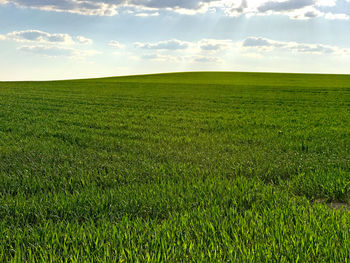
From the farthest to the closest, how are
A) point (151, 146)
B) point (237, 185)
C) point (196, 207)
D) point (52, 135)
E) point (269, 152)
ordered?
point (52, 135), point (151, 146), point (269, 152), point (237, 185), point (196, 207)

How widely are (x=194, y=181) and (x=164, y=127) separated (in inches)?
254

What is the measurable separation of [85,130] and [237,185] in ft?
24.0

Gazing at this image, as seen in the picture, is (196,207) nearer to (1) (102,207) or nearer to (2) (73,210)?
(1) (102,207)

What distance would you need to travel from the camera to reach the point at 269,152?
7.75 metres

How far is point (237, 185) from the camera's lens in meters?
5.21

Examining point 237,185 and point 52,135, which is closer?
point 237,185

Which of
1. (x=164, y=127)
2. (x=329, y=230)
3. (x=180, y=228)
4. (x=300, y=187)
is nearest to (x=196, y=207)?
(x=180, y=228)

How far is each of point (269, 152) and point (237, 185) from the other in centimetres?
286

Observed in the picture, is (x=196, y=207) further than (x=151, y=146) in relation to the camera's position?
No

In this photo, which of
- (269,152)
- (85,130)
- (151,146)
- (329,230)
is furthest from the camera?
(85,130)

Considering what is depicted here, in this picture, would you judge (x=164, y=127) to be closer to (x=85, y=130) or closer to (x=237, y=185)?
(x=85, y=130)

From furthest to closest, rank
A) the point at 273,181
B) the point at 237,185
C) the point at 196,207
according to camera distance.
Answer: the point at 273,181 < the point at 237,185 < the point at 196,207

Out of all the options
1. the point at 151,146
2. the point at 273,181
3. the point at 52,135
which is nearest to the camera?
the point at 273,181

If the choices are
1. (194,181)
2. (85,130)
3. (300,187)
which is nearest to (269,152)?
(300,187)
